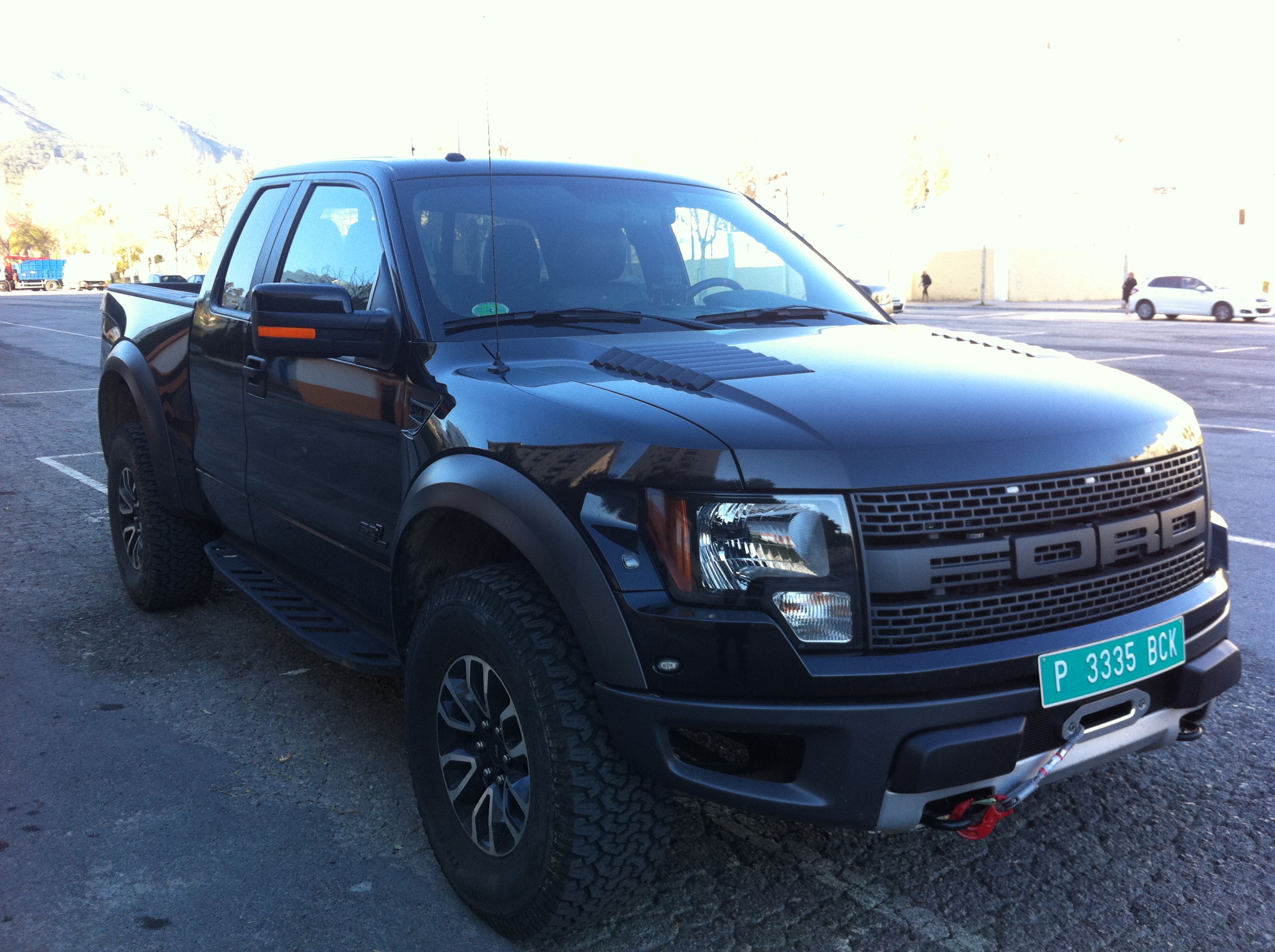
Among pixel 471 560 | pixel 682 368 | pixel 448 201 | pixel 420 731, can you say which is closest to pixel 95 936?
pixel 420 731

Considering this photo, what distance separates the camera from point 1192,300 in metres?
36.5

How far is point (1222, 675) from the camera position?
8.81ft

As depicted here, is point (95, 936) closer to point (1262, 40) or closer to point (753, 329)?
point (753, 329)

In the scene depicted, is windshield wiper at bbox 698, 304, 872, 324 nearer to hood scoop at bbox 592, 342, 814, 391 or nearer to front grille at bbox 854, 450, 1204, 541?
hood scoop at bbox 592, 342, 814, 391

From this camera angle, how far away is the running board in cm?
333

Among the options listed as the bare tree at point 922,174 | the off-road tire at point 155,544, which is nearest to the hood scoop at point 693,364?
the off-road tire at point 155,544

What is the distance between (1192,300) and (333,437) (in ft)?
125

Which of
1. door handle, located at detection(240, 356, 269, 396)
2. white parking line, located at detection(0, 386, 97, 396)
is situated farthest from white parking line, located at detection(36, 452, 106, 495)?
white parking line, located at detection(0, 386, 97, 396)

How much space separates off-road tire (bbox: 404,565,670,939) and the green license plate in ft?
2.76

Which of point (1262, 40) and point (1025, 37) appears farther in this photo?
point (1025, 37)

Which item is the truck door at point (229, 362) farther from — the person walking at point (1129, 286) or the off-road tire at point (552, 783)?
the person walking at point (1129, 286)

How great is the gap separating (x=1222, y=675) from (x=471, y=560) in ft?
5.96

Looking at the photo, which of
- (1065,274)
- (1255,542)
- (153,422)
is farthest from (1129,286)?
(153,422)

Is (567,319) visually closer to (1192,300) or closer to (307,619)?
(307,619)
